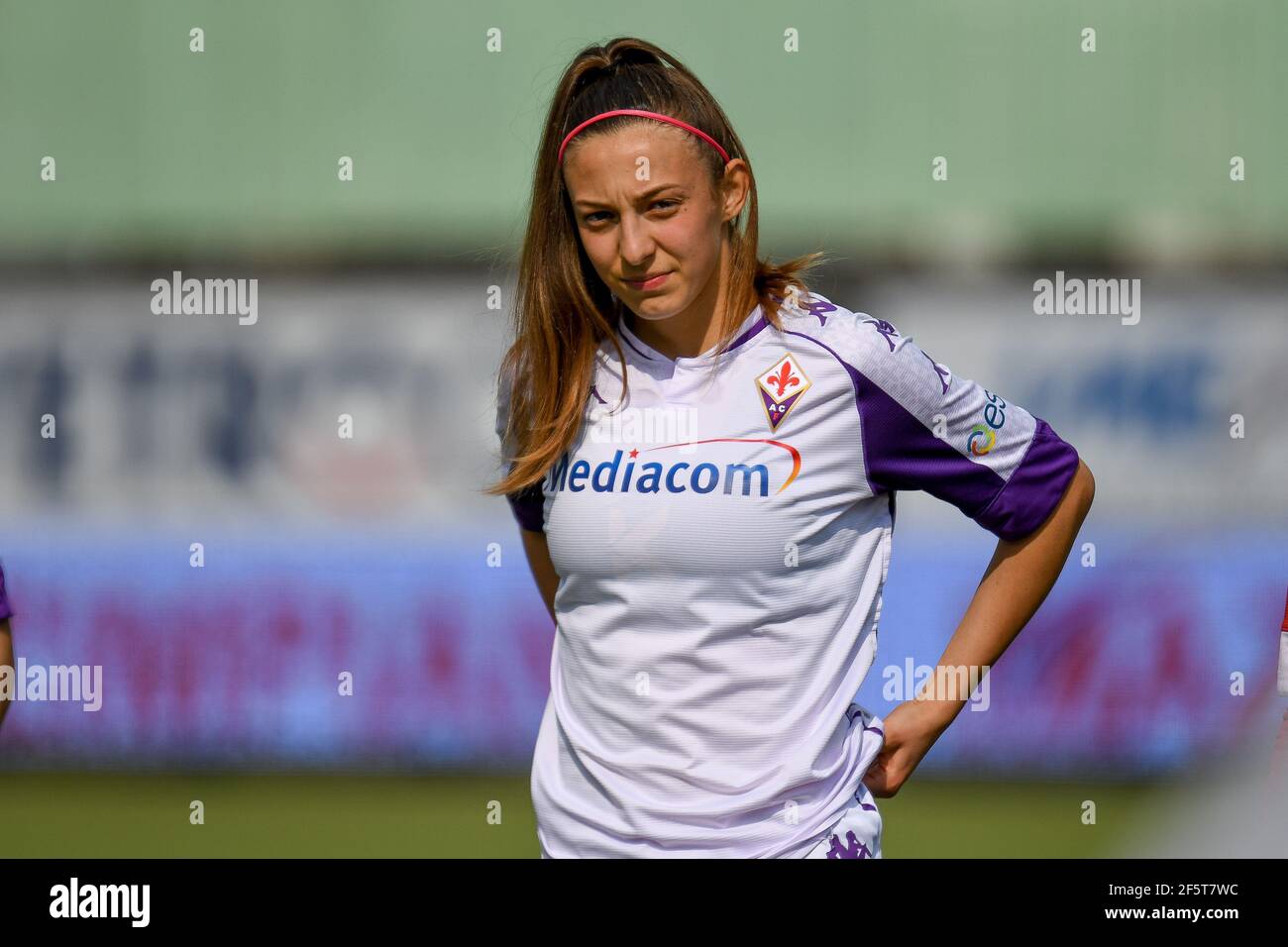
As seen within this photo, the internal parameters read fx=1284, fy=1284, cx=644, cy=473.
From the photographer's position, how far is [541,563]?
2.20 metres

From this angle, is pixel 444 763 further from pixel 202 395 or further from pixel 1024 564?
pixel 1024 564

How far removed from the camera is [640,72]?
1.69 meters

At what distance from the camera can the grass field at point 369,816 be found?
3723mm

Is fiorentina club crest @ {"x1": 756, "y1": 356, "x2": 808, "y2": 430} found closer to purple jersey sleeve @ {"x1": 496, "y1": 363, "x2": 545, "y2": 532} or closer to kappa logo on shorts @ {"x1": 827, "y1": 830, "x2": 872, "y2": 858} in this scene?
purple jersey sleeve @ {"x1": 496, "y1": 363, "x2": 545, "y2": 532}

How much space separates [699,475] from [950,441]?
36cm

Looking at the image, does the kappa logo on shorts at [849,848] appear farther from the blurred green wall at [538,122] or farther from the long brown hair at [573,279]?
the blurred green wall at [538,122]

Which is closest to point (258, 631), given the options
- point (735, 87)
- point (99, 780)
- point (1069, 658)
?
point (99, 780)

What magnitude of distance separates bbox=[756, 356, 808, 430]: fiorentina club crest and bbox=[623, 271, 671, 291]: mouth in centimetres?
18

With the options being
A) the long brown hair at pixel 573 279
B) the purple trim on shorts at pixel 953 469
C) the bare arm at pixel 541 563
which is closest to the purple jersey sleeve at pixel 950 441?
the purple trim on shorts at pixel 953 469

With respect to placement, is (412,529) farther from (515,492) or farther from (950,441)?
(950,441)

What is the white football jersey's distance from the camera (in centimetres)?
160

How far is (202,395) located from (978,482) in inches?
108

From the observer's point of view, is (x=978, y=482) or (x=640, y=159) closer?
(x=640, y=159)

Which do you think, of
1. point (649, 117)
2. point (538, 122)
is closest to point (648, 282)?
point (649, 117)
